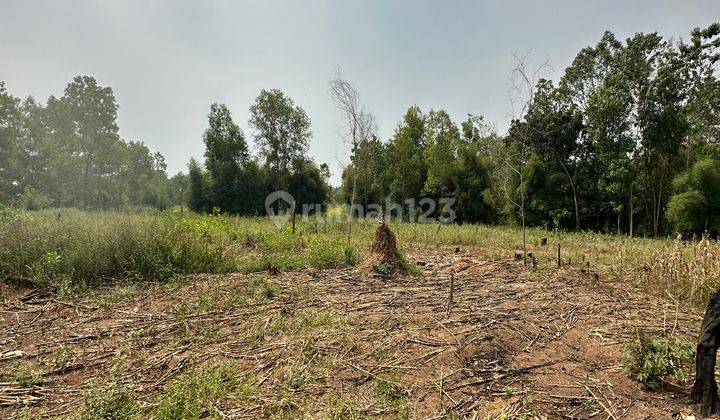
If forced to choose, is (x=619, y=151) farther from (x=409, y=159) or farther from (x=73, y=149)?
(x=73, y=149)

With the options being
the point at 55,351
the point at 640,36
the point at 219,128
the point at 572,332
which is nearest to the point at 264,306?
the point at 55,351

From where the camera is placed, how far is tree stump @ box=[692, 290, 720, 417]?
1.75 m

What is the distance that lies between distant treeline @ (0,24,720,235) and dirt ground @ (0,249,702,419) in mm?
3594

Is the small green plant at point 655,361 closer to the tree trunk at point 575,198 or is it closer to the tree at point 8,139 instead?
the tree trunk at point 575,198

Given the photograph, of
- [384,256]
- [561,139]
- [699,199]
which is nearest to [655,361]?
[384,256]

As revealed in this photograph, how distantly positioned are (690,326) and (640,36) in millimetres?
15894

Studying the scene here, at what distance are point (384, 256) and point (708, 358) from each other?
4203 mm

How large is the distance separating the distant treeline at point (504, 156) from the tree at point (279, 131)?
74mm

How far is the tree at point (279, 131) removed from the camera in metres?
24.0

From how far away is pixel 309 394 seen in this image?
2209mm

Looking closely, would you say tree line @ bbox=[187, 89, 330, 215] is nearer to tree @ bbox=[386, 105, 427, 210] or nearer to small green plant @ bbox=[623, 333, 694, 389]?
tree @ bbox=[386, 105, 427, 210]

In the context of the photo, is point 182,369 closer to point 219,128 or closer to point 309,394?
point 309,394

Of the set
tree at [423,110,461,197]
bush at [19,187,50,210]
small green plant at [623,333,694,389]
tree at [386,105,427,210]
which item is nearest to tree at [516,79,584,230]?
tree at [423,110,461,197]

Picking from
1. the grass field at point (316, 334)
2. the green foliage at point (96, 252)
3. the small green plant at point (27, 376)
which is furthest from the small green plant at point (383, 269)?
the small green plant at point (27, 376)
